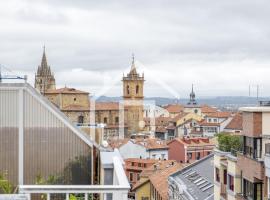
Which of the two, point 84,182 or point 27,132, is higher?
point 27,132

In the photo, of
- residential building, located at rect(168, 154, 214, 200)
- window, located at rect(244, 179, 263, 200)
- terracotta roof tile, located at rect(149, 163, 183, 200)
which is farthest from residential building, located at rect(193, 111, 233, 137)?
window, located at rect(244, 179, 263, 200)

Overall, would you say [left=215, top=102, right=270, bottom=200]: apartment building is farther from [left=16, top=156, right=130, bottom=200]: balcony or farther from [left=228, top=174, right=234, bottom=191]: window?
[left=16, top=156, right=130, bottom=200]: balcony

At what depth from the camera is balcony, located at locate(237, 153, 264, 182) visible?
17.6 m

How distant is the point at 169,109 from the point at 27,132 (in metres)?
144

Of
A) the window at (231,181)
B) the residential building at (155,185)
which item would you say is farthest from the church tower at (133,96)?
the window at (231,181)

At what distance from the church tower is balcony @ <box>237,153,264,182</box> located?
88540 mm

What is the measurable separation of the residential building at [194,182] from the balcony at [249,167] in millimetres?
5944

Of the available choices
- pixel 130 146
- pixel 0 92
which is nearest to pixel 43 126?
pixel 0 92

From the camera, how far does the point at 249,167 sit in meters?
18.6

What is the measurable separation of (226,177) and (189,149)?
4731 centimetres

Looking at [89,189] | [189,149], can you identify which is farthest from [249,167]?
[189,149]

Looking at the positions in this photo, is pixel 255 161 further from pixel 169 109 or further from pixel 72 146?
pixel 169 109

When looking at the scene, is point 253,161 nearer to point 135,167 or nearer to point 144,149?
point 135,167

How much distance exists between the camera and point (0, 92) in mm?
7426
